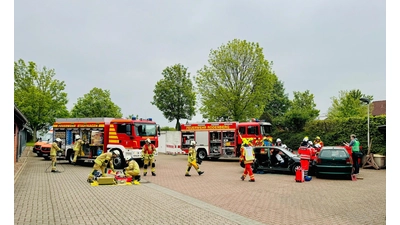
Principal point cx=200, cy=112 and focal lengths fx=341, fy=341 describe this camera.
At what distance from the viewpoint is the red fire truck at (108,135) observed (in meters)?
18.9

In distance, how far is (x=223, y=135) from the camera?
24.8m

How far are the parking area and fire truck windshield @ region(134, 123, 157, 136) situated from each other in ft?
16.9

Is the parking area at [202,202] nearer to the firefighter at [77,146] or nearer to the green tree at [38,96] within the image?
the firefighter at [77,146]

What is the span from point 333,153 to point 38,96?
3656 centimetres

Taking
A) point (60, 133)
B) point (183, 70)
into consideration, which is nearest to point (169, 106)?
point (183, 70)

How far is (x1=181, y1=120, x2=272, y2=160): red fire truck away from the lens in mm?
23812

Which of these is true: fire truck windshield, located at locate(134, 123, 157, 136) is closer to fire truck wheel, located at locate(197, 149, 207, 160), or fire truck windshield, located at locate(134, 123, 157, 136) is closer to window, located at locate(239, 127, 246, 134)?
fire truck wheel, located at locate(197, 149, 207, 160)

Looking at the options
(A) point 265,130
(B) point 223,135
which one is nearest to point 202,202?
(A) point 265,130

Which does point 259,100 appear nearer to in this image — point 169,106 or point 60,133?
point 60,133

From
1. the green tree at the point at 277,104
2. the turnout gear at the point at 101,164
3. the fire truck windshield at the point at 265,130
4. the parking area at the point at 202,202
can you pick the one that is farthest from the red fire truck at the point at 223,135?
the green tree at the point at 277,104

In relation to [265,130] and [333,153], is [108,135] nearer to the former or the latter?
[265,130]

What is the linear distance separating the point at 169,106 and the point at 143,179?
126ft

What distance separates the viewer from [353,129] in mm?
23484
